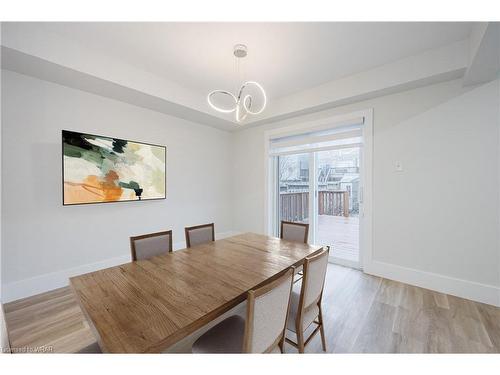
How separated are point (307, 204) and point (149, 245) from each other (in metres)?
2.62

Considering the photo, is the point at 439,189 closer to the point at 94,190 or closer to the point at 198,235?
the point at 198,235

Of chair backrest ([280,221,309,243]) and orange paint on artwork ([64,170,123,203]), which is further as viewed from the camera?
orange paint on artwork ([64,170,123,203])

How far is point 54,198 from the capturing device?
7.98 ft

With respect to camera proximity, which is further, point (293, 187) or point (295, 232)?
point (293, 187)

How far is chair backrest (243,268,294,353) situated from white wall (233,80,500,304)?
93.2 inches

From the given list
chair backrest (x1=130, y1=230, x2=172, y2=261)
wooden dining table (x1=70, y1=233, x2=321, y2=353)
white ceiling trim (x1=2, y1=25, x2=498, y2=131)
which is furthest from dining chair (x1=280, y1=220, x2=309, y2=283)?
white ceiling trim (x1=2, y1=25, x2=498, y2=131)

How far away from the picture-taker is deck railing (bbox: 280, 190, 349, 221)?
328 cm

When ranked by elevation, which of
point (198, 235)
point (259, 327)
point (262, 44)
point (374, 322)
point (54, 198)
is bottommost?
point (374, 322)

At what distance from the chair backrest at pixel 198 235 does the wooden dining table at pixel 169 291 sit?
279mm

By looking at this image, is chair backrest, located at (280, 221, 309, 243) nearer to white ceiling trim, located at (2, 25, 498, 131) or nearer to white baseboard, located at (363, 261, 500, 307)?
white baseboard, located at (363, 261, 500, 307)

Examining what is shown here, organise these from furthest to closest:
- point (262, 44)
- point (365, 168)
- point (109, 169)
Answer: point (365, 168)
point (109, 169)
point (262, 44)

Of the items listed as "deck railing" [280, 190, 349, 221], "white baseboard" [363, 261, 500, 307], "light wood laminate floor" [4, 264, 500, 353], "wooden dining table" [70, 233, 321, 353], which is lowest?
"light wood laminate floor" [4, 264, 500, 353]

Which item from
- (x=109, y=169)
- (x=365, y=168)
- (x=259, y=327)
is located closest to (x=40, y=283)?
(x=109, y=169)

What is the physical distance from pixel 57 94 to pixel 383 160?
13.7 ft
